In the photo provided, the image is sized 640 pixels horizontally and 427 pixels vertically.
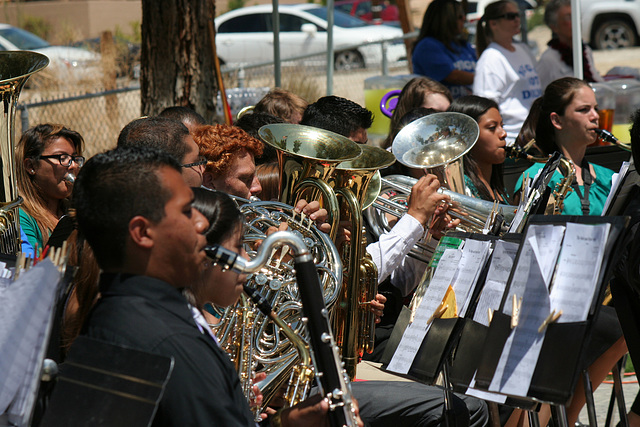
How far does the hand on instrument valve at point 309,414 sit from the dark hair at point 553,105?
112 inches

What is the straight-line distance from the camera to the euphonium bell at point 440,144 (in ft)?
11.2

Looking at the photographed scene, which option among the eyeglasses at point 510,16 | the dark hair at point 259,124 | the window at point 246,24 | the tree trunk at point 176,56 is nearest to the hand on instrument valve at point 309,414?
the dark hair at point 259,124

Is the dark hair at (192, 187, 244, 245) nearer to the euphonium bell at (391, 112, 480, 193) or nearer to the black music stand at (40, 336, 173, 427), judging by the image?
the black music stand at (40, 336, 173, 427)

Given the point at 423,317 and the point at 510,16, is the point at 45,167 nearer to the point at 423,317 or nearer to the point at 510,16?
the point at 423,317

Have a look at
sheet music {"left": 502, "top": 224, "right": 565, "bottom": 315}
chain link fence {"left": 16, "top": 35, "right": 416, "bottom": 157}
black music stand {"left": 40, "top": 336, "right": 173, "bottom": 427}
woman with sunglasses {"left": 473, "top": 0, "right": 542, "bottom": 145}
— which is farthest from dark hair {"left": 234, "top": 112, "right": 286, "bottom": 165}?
woman with sunglasses {"left": 473, "top": 0, "right": 542, "bottom": 145}

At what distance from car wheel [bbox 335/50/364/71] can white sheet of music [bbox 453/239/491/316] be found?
434 inches

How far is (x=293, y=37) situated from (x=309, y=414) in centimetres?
1240

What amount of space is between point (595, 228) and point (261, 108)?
266 centimetres

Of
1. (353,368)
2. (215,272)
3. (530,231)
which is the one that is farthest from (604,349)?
(215,272)

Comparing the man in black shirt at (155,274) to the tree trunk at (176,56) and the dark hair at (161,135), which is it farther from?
the tree trunk at (176,56)

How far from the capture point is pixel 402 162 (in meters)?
3.41

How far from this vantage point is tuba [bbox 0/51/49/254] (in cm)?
252

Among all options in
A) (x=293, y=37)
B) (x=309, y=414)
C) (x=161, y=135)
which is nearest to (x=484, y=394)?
(x=309, y=414)

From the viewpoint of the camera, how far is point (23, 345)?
144cm
